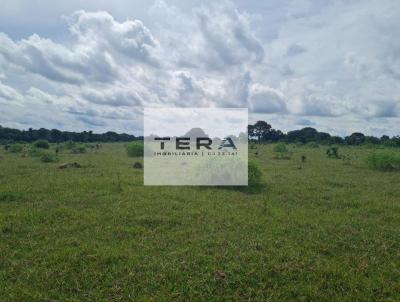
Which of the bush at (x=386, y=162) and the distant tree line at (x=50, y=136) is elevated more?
the distant tree line at (x=50, y=136)

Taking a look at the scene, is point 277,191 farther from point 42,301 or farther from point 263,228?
point 42,301

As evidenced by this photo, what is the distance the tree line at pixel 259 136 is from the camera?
175 feet

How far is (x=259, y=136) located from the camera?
72.5m

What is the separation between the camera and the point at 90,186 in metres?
12.6

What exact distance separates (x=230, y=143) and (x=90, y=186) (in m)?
10.9

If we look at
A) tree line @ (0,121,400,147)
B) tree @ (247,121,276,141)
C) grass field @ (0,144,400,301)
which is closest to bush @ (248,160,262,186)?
grass field @ (0,144,400,301)

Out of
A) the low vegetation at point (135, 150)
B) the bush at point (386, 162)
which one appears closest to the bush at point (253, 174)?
the bush at point (386, 162)

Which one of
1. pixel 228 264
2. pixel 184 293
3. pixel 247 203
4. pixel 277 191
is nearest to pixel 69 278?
pixel 184 293

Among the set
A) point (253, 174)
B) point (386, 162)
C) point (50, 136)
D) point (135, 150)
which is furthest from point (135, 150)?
point (50, 136)

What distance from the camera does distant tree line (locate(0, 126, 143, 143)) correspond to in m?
52.5

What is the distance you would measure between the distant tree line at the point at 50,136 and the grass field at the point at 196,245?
155 ft

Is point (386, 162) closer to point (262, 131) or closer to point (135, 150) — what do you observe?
point (135, 150)

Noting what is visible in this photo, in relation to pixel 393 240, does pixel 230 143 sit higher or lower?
higher

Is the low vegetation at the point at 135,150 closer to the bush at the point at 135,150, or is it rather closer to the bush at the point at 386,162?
the bush at the point at 135,150
